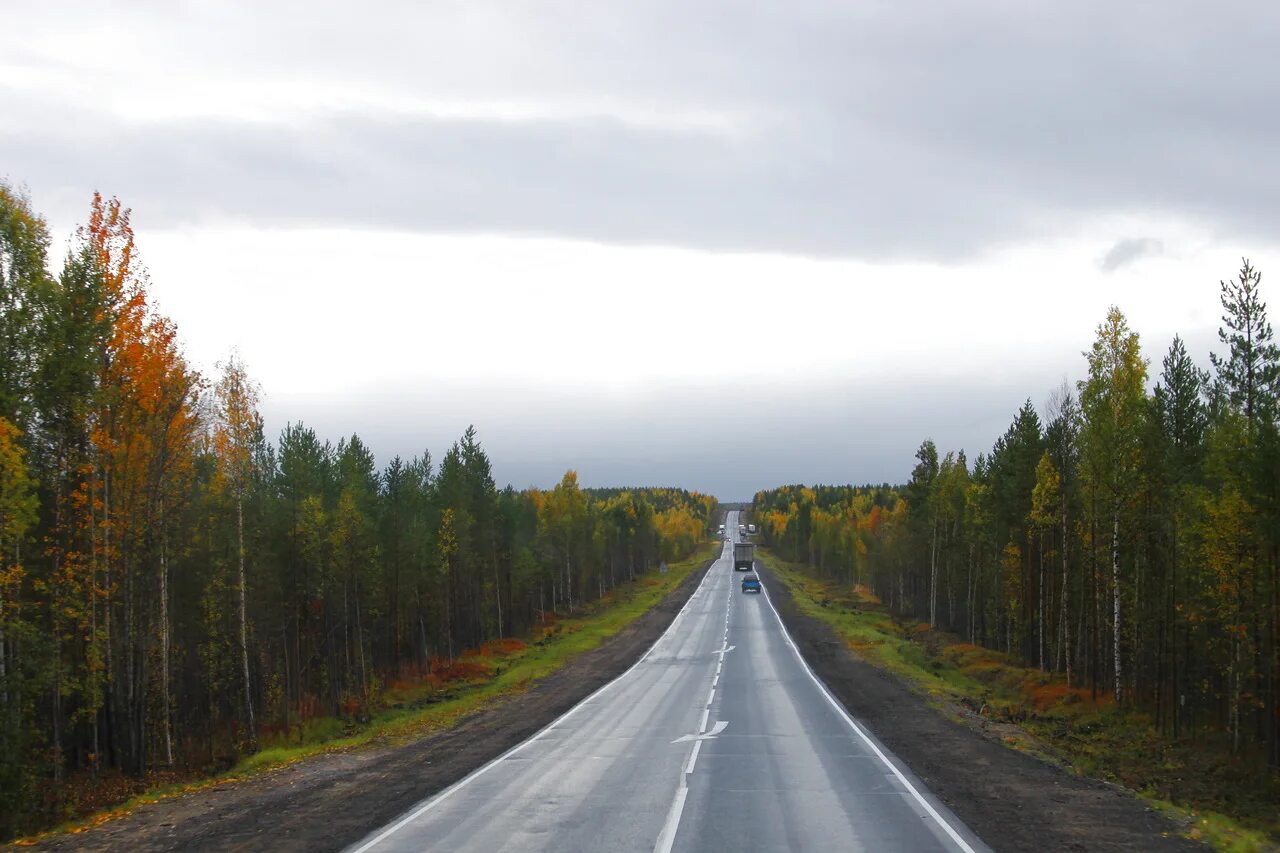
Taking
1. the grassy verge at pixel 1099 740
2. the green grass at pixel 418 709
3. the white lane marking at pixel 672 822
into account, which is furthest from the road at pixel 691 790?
the green grass at pixel 418 709

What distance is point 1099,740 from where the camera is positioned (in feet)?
93.4

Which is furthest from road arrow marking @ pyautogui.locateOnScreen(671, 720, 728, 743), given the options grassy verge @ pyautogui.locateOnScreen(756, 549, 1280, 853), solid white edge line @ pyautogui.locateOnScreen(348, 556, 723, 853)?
grassy verge @ pyautogui.locateOnScreen(756, 549, 1280, 853)

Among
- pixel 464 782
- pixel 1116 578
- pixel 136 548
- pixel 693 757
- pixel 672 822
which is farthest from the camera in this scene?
pixel 1116 578

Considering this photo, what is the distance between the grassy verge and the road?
4.38 m

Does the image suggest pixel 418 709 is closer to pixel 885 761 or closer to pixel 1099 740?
pixel 885 761

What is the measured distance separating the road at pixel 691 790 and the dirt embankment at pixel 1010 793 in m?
0.62

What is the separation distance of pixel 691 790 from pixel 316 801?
650 cm

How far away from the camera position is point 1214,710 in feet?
119

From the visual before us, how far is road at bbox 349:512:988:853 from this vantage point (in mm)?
12164

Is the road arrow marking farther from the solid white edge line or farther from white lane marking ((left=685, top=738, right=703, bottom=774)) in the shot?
the solid white edge line

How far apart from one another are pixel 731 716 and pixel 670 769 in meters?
8.19

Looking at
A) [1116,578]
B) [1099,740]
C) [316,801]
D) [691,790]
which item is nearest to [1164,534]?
[1116,578]

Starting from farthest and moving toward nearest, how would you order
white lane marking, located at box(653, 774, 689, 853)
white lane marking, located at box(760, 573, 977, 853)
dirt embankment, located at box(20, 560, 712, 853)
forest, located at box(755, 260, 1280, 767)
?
forest, located at box(755, 260, 1280, 767)
dirt embankment, located at box(20, 560, 712, 853)
white lane marking, located at box(760, 573, 977, 853)
white lane marking, located at box(653, 774, 689, 853)

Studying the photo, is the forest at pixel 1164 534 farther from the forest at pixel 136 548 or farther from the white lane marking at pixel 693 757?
the forest at pixel 136 548
